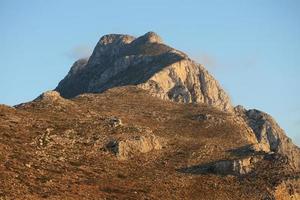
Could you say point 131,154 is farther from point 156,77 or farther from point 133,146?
point 156,77

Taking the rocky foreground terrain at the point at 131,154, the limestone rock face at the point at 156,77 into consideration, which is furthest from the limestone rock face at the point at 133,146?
the limestone rock face at the point at 156,77

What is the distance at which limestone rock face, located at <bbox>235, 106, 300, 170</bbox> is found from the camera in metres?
152

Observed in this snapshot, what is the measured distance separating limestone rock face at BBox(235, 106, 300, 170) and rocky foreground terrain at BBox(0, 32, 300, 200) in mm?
36146

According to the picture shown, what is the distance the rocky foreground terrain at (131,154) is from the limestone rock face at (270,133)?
36.1 m

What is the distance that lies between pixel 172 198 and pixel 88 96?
1970 inches

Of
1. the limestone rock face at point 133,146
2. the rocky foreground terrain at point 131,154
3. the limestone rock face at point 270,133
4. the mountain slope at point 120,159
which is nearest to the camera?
the mountain slope at point 120,159

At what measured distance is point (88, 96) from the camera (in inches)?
4557

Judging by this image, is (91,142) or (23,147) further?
(91,142)

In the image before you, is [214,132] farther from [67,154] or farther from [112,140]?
[67,154]

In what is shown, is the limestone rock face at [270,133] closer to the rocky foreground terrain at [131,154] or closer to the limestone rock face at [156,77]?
the limestone rock face at [156,77]

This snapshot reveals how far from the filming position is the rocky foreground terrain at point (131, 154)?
66.6 m

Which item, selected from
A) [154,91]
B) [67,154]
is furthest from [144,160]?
[154,91]

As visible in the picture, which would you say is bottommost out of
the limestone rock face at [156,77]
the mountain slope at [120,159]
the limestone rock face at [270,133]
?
the mountain slope at [120,159]

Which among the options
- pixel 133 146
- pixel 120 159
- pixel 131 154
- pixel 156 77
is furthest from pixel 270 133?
pixel 120 159
